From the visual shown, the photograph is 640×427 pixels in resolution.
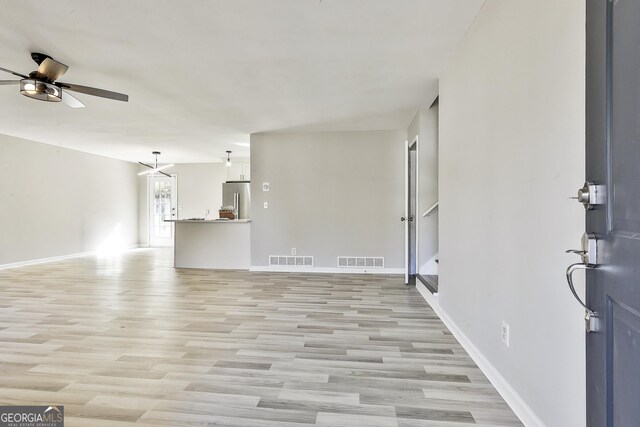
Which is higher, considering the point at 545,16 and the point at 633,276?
the point at 545,16

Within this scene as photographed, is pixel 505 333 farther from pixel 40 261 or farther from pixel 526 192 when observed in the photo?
pixel 40 261

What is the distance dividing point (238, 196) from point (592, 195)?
7.36 metres

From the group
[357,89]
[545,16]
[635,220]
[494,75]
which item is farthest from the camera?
[357,89]

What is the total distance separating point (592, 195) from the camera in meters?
0.87

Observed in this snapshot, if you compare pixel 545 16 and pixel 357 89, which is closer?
pixel 545 16

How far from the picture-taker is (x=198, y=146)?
6789 mm

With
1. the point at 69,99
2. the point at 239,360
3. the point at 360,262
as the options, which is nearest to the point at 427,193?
the point at 360,262

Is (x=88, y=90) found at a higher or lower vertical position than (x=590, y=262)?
higher

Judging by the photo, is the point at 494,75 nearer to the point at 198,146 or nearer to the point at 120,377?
the point at 120,377

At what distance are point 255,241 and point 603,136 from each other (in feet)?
17.3

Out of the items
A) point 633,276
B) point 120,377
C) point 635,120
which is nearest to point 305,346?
point 120,377

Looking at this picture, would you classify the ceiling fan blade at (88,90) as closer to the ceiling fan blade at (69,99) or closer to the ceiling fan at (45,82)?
the ceiling fan at (45,82)

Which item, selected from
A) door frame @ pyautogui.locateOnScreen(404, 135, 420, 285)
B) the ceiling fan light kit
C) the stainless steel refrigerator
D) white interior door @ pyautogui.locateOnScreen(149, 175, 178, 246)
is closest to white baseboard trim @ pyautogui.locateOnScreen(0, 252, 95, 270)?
white interior door @ pyautogui.locateOnScreen(149, 175, 178, 246)

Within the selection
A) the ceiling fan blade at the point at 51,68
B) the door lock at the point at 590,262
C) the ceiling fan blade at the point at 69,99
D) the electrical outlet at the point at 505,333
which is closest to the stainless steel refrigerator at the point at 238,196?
the ceiling fan blade at the point at 69,99
